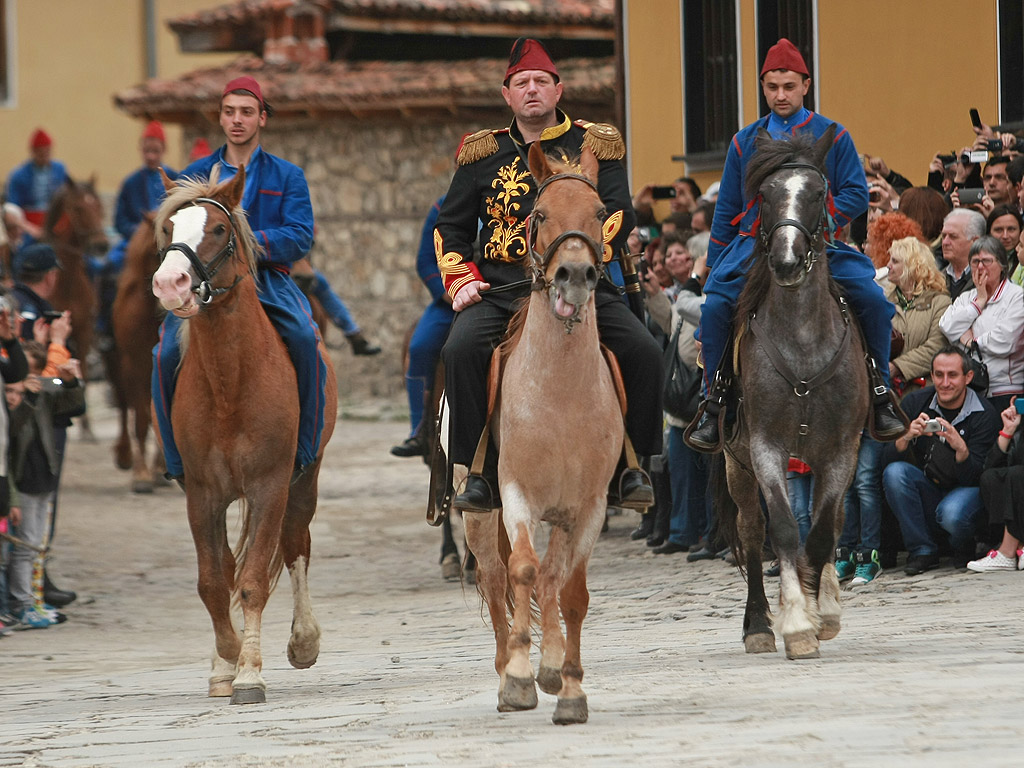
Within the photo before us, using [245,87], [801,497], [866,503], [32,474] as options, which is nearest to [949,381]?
[866,503]

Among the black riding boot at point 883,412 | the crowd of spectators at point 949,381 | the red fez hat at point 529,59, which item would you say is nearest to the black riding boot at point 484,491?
the red fez hat at point 529,59

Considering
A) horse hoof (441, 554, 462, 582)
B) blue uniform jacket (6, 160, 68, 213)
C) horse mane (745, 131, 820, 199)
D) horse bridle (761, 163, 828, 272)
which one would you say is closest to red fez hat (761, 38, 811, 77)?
horse mane (745, 131, 820, 199)

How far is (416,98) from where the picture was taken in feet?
76.2

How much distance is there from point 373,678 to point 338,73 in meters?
17.1

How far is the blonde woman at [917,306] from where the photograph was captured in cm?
1080

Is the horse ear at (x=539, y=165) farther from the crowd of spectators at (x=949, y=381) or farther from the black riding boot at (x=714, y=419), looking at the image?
the crowd of spectators at (x=949, y=381)

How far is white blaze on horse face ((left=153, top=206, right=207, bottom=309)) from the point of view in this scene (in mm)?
7523

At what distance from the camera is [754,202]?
8.59 meters

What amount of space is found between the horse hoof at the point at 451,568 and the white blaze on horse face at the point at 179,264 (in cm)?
559

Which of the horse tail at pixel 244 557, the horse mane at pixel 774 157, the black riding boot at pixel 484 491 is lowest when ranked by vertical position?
the horse tail at pixel 244 557

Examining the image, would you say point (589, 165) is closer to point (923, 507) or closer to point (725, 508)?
point (725, 508)

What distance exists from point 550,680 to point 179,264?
266 centimetres

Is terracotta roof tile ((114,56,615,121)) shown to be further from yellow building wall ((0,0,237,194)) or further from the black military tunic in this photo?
the black military tunic

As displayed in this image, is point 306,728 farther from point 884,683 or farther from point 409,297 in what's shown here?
point 409,297
